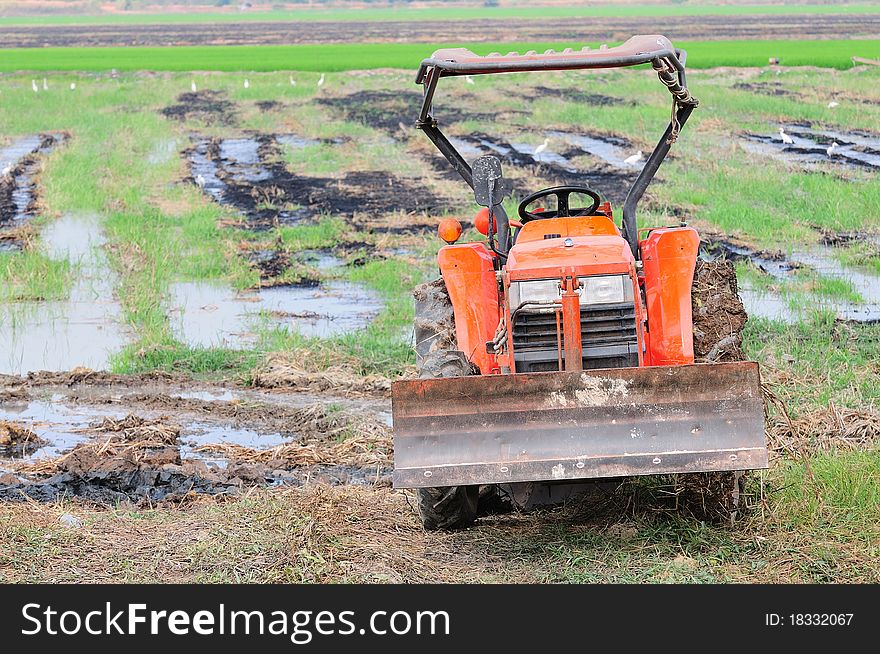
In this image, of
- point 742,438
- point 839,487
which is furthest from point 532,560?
point 839,487

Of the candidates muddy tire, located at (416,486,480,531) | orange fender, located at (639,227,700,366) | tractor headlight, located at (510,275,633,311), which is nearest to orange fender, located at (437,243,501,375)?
tractor headlight, located at (510,275,633,311)

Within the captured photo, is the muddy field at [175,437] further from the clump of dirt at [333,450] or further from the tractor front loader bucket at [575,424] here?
the tractor front loader bucket at [575,424]

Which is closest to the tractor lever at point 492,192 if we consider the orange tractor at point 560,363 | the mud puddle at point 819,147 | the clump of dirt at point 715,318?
the orange tractor at point 560,363

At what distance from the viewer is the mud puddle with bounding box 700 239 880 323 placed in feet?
35.8

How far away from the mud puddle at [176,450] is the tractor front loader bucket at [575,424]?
5.98 ft

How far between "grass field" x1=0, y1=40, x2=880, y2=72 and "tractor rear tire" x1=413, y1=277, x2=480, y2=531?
3406 centimetres

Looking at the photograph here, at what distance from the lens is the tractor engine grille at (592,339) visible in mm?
6262

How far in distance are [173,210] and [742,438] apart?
1300 centimetres

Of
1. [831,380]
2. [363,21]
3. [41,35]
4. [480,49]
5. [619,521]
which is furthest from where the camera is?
[363,21]

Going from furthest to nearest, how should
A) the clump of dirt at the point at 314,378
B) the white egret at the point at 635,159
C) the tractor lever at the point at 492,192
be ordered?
the white egret at the point at 635,159 < the clump of dirt at the point at 314,378 < the tractor lever at the point at 492,192

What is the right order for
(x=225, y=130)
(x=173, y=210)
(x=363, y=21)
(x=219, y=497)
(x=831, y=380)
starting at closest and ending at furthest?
(x=219, y=497), (x=831, y=380), (x=173, y=210), (x=225, y=130), (x=363, y=21)

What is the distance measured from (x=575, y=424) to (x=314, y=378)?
14.2ft

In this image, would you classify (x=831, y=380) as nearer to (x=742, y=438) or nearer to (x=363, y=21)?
(x=742, y=438)

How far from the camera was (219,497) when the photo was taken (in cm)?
747
